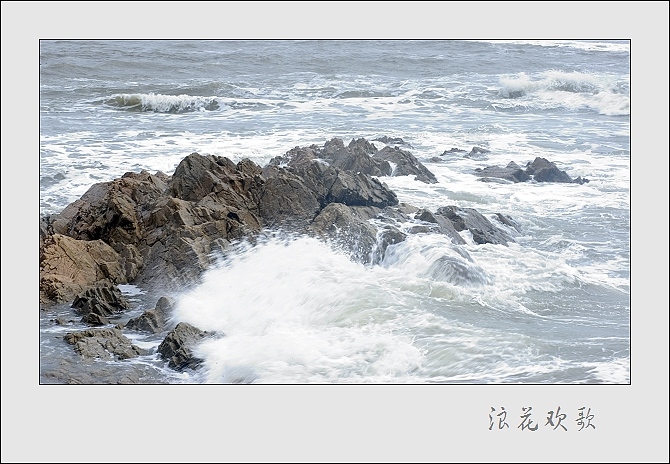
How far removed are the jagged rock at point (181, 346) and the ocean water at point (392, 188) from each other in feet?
0.35

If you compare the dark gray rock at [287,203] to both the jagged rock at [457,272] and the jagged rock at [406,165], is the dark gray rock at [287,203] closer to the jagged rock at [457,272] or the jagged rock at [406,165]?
the jagged rock at [457,272]

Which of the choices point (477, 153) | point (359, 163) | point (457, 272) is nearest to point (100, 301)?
point (457, 272)

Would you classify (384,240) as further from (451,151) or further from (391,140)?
(391,140)

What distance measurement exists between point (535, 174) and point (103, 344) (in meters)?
7.35

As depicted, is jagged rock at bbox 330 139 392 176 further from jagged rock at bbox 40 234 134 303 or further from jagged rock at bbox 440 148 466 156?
jagged rock at bbox 40 234 134 303

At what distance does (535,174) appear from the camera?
38.6ft

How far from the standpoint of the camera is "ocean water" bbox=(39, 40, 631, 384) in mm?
6293

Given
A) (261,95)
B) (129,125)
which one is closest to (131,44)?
(261,95)

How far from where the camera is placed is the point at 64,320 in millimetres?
6836

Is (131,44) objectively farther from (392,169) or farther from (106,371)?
(106,371)

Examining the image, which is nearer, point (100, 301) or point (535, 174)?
point (100, 301)

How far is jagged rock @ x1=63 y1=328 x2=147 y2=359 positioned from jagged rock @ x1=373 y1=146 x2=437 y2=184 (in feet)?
19.4

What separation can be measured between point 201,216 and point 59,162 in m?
4.81

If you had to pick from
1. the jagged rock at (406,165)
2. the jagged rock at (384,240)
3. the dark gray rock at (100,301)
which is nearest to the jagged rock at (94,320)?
the dark gray rock at (100,301)
